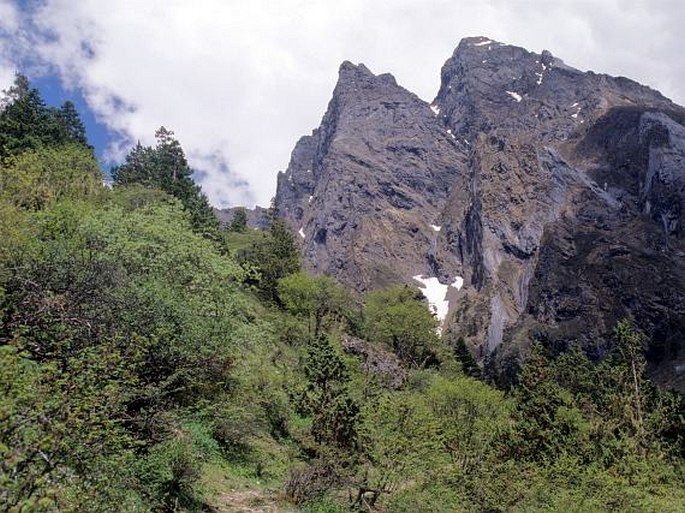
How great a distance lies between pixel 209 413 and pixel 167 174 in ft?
177

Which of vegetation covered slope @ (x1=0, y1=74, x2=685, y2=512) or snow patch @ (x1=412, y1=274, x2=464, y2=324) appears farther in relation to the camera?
snow patch @ (x1=412, y1=274, x2=464, y2=324)

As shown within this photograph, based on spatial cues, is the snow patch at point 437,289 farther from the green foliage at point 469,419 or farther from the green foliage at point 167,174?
the green foliage at point 469,419

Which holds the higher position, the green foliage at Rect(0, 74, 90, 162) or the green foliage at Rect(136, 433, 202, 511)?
the green foliage at Rect(0, 74, 90, 162)

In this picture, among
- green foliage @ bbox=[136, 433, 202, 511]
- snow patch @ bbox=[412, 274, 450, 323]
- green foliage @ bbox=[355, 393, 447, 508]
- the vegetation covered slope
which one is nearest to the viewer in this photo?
the vegetation covered slope

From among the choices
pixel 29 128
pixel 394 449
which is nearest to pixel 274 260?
pixel 29 128

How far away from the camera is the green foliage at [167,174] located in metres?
64.5

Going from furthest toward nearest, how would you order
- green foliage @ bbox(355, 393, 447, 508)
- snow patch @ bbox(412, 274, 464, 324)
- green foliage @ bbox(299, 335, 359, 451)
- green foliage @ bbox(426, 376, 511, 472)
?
snow patch @ bbox(412, 274, 464, 324) → green foliage @ bbox(426, 376, 511, 472) → green foliage @ bbox(299, 335, 359, 451) → green foliage @ bbox(355, 393, 447, 508)

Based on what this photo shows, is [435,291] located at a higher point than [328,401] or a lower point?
higher

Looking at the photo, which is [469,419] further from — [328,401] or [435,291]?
[435,291]

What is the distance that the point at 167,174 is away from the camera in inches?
2675

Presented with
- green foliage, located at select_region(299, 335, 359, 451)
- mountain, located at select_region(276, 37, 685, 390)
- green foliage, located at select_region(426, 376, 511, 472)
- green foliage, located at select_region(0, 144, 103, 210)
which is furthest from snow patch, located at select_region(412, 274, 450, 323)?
green foliage, located at select_region(299, 335, 359, 451)

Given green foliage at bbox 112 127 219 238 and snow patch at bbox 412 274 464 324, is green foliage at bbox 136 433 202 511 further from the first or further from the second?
snow patch at bbox 412 274 464 324

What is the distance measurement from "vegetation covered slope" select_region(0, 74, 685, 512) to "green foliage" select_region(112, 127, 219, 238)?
29936 mm

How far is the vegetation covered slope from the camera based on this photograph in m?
7.52
